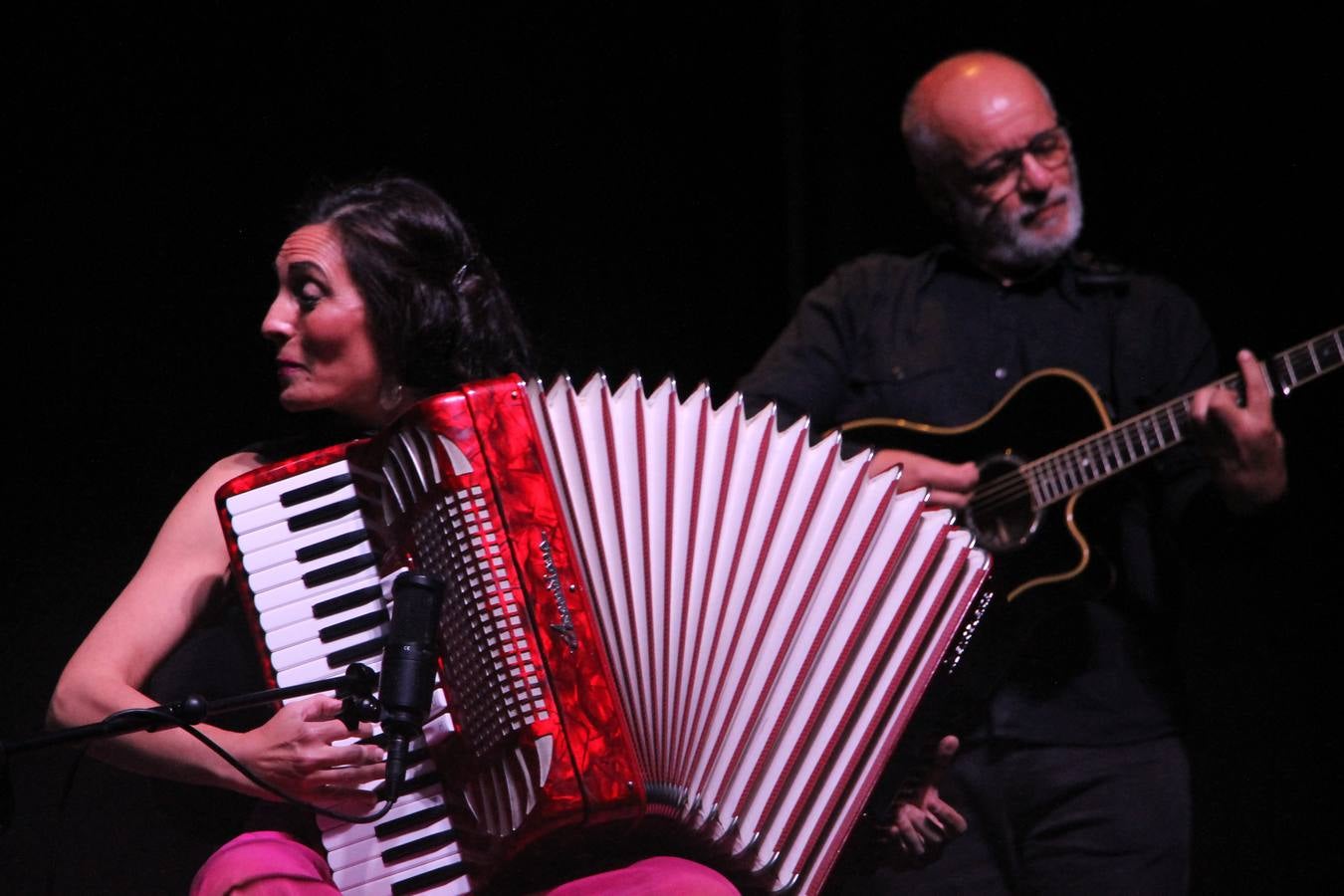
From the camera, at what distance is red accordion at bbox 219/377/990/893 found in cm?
150

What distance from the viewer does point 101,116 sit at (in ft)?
7.39

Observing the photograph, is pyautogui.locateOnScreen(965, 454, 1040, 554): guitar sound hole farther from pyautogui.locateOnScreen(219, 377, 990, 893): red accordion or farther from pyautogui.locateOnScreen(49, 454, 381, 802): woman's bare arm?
pyautogui.locateOnScreen(49, 454, 381, 802): woman's bare arm

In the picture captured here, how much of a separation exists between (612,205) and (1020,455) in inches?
43.1

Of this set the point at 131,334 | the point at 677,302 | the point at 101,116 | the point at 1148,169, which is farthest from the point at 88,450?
the point at 1148,169

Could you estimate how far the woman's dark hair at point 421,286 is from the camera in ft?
6.46

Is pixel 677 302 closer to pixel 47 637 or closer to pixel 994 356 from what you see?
pixel 994 356

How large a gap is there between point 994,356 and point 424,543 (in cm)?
131

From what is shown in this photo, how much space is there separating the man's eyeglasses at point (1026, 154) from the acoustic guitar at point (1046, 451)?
438mm

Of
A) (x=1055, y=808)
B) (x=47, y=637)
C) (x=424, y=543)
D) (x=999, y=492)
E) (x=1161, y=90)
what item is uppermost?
(x=1161, y=90)

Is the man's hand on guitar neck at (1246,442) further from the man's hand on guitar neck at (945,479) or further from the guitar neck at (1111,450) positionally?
the man's hand on guitar neck at (945,479)

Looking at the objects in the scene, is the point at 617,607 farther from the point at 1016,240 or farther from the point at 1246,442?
the point at 1016,240

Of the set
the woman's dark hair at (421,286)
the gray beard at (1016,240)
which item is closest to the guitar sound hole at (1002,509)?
the gray beard at (1016,240)

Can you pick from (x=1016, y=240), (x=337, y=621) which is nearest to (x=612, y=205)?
(x=1016, y=240)

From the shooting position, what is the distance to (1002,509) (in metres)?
2.29
